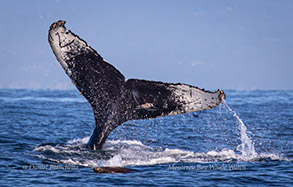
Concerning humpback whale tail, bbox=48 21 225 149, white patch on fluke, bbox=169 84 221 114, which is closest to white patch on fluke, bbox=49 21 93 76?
humpback whale tail, bbox=48 21 225 149

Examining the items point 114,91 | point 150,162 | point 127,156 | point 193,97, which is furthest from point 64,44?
point 150,162

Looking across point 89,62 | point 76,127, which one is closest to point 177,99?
point 89,62

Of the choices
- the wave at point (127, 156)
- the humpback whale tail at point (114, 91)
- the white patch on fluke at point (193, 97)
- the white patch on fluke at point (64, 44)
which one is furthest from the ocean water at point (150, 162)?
the white patch on fluke at point (64, 44)

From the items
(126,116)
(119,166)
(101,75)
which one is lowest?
(119,166)

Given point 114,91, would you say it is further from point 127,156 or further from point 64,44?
point 127,156

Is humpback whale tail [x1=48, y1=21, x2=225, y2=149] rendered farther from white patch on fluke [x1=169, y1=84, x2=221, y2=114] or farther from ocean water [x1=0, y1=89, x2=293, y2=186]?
ocean water [x1=0, y1=89, x2=293, y2=186]

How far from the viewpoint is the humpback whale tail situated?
8.06m

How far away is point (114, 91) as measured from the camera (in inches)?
343

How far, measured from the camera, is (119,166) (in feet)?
30.9

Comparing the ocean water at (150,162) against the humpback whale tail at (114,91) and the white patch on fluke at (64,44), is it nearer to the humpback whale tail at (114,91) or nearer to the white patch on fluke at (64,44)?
the humpback whale tail at (114,91)

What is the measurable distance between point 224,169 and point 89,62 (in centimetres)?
401

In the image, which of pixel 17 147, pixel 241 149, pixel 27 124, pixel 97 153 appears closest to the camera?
pixel 97 153

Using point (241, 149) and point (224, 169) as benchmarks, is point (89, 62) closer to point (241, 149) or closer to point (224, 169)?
point (224, 169)

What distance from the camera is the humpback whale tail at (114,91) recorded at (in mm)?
8062
